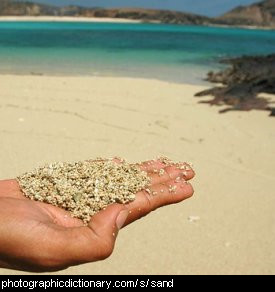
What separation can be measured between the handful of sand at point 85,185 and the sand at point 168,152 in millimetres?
946

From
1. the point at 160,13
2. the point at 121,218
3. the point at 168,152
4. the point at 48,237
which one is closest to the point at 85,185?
the point at 121,218

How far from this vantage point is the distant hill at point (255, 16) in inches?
5581

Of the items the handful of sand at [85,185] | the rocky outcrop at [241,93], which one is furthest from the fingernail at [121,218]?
the rocky outcrop at [241,93]

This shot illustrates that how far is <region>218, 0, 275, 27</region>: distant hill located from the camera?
142 m

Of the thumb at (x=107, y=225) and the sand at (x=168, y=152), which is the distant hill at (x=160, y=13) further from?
the thumb at (x=107, y=225)

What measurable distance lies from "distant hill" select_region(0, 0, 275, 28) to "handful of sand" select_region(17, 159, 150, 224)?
10775 centimetres

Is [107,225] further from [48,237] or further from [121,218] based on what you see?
[48,237]

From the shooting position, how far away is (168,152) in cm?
655

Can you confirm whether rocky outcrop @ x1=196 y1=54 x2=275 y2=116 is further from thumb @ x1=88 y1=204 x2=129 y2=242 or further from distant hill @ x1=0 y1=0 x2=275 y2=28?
distant hill @ x1=0 y1=0 x2=275 y2=28

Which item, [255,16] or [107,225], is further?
[255,16]

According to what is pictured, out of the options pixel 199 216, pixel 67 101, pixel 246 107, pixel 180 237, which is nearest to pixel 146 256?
pixel 180 237

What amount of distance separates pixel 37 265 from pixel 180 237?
2123 millimetres

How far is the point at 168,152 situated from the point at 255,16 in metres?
150
